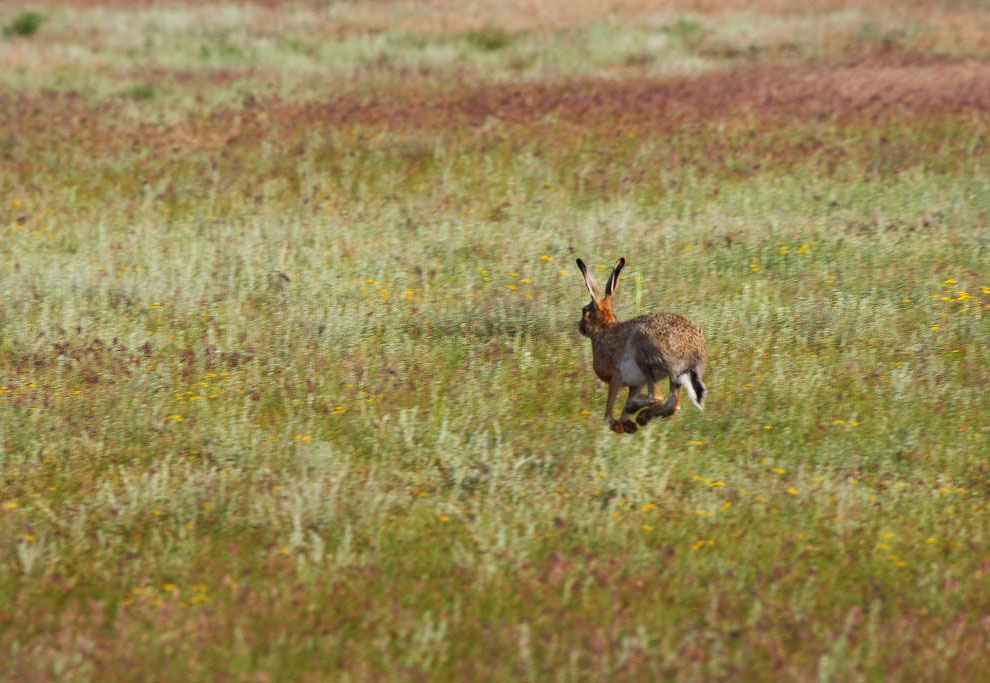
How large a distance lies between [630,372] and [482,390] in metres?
1.43

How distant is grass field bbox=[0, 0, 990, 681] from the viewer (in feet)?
17.2

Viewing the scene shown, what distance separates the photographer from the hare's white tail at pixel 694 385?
22.1 ft

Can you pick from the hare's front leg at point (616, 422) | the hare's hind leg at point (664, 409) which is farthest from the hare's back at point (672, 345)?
the hare's front leg at point (616, 422)

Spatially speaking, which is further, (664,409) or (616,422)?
(616,422)

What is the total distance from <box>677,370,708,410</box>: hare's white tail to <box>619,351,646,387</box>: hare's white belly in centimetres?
24

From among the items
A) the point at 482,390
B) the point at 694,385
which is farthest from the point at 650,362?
the point at 482,390

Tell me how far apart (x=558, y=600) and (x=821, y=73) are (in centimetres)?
1747

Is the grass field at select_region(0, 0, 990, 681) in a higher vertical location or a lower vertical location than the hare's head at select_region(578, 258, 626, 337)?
lower

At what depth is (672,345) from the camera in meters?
6.68

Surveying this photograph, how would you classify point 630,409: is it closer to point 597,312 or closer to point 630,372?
point 630,372

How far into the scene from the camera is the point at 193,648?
4969mm

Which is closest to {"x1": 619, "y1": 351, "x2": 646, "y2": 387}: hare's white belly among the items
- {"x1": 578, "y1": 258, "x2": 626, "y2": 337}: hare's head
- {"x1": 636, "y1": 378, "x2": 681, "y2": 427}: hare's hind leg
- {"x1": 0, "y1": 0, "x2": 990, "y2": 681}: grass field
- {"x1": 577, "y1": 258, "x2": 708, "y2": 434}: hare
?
{"x1": 577, "y1": 258, "x2": 708, "y2": 434}: hare

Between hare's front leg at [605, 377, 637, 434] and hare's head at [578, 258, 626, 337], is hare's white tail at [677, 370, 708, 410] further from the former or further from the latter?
hare's head at [578, 258, 626, 337]

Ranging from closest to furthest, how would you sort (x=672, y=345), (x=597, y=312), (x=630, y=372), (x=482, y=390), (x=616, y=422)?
(x=672, y=345), (x=630, y=372), (x=616, y=422), (x=597, y=312), (x=482, y=390)
